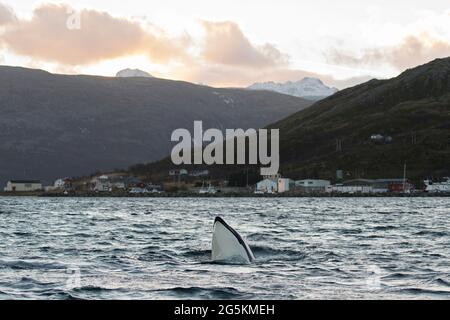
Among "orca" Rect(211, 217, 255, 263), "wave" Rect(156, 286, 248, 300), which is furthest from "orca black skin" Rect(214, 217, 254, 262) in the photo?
"wave" Rect(156, 286, 248, 300)

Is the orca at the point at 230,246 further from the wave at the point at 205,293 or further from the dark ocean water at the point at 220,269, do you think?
the wave at the point at 205,293

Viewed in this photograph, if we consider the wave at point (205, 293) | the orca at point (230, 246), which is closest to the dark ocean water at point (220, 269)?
the wave at point (205, 293)

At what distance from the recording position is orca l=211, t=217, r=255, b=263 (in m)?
36.5

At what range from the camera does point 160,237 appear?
5728 cm

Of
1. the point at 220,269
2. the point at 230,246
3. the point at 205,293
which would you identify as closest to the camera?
the point at 205,293

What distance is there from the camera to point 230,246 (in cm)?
3659

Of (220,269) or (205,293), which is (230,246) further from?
(205,293)

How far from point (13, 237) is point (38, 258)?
62.8 ft

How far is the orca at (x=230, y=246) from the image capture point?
3647cm

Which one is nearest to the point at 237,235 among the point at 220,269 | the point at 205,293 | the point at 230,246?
the point at 230,246

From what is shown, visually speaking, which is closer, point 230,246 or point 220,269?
point 220,269
